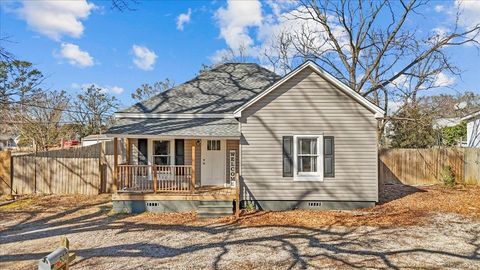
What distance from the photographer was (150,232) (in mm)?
9203

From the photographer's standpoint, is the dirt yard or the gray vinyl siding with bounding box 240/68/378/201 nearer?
the dirt yard

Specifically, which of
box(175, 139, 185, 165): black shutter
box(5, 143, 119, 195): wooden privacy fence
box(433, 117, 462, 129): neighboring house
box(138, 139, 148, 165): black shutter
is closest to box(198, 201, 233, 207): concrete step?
box(175, 139, 185, 165): black shutter

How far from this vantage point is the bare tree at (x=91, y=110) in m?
42.4

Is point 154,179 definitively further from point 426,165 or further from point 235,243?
point 426,165

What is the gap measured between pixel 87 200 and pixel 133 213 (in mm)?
3459

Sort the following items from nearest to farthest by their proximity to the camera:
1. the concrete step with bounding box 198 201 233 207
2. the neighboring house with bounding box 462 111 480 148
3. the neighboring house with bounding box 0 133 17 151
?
the concrete step with bounding box 198 201 233 207 < the neighboring house with bounding box 462 111 480 148 < the neighboring house with bounding box 0 133 17 151

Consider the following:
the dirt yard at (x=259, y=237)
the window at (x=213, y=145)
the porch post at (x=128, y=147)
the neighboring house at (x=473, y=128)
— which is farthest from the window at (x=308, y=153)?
the neighboring house at (x=473, y=128)

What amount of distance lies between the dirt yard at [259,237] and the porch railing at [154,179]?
1.20 m

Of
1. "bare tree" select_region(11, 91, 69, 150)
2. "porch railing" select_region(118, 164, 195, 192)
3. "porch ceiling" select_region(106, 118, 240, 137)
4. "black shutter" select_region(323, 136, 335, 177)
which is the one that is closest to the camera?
"black shutter" select_region(323, 136, 335, 177)

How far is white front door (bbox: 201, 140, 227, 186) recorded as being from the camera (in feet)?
44.5

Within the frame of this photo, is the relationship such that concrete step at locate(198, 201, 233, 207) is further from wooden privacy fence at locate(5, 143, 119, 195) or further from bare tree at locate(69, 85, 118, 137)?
bare tree at locate(69, 85, 118, 137)

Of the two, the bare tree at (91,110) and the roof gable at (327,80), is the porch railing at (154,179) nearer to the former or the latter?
the roof gable at (327,80)

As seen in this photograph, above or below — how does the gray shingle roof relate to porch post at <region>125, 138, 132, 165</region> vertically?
above

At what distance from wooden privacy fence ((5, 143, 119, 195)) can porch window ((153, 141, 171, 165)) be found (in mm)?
3462
